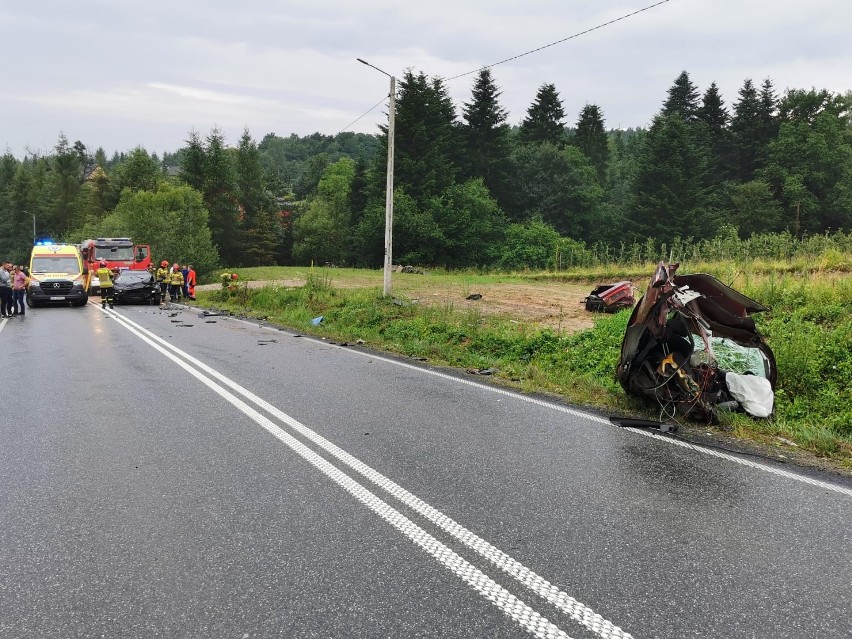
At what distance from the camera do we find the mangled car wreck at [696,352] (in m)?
6.37

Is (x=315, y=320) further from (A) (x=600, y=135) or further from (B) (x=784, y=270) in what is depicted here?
(A) (x=600, y=135)

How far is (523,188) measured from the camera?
6612cm

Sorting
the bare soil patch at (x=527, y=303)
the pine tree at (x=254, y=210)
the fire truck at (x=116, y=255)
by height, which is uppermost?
the pine tree at (x=254, y=210)

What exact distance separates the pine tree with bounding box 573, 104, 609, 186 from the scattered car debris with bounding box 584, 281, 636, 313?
69942 millimetres

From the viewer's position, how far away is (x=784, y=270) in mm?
16688

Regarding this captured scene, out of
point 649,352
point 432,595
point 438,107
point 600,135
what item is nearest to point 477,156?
point 438,107

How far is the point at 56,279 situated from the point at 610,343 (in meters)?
23.2

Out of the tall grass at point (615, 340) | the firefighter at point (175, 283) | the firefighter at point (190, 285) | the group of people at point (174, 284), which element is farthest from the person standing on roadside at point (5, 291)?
the tall grass at point (615, 340)

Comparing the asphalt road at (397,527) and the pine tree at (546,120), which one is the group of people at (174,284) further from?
the pine tree at (546,120)

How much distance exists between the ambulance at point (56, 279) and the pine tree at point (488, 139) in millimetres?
45486

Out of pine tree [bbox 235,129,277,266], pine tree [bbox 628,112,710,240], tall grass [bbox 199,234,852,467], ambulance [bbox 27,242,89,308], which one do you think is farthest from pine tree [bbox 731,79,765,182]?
ambulance [bbox 27,242,89,308]

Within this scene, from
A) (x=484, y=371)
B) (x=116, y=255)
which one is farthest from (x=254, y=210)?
(x=484, y=371)

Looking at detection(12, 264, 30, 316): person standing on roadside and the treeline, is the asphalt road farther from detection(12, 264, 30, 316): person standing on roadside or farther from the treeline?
the treeline

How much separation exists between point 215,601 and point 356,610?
708mm
